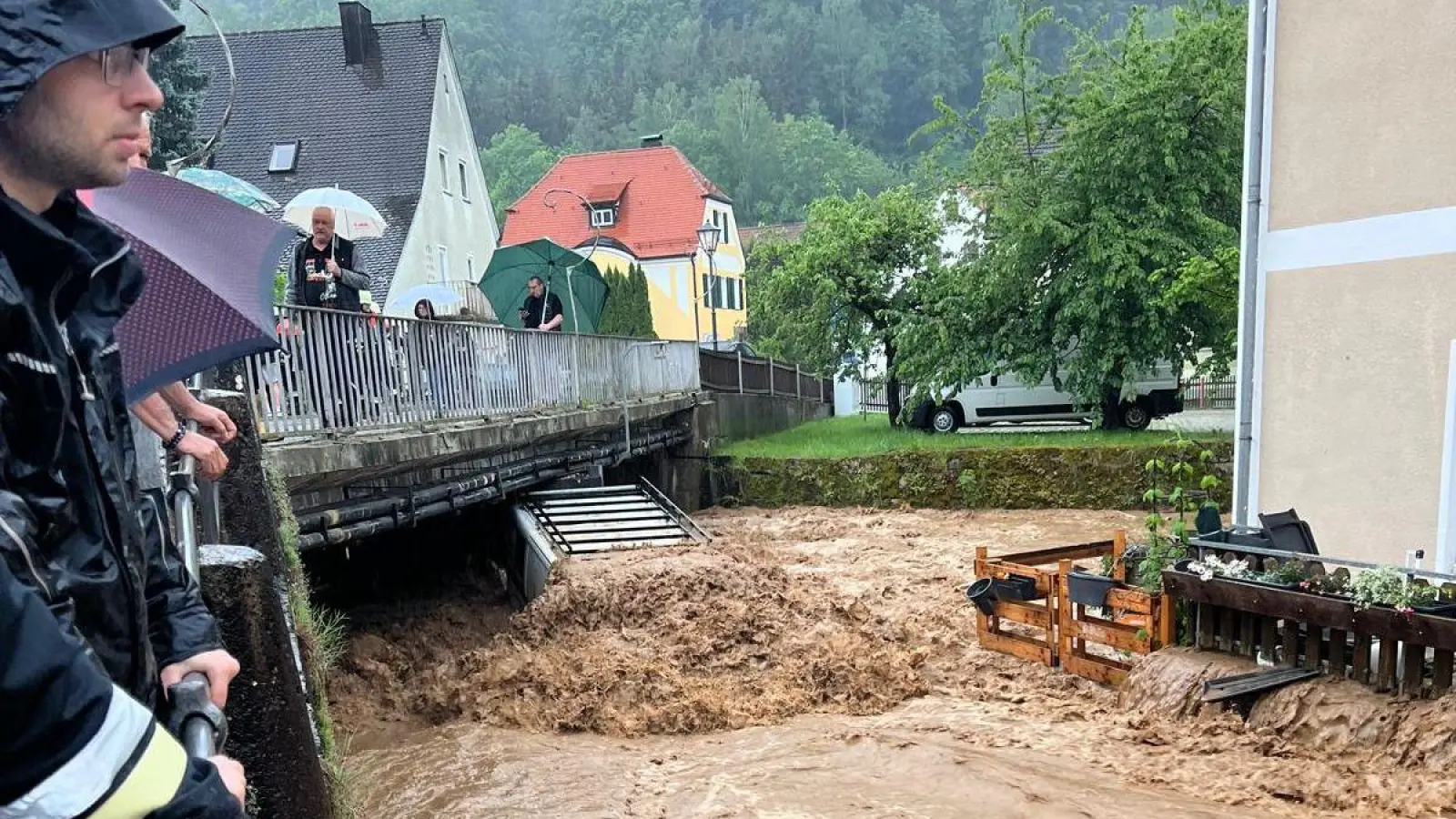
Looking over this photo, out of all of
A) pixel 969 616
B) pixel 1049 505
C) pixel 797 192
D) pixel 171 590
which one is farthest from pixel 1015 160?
pixel 797 192

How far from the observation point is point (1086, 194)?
675 inches

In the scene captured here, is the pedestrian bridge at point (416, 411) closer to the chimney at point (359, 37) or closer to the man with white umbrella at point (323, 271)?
the man with white umbrella at point (323, 271)

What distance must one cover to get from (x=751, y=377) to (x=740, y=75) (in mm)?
62524

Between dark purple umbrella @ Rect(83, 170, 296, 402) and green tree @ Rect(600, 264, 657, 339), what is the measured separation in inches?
933

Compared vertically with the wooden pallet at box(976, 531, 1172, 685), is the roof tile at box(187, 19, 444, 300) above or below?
above

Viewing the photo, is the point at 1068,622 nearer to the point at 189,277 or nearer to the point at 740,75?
the point at 189,277

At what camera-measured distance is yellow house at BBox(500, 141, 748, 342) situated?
38344 mm

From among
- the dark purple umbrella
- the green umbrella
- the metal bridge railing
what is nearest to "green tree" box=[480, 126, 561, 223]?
the green umbrella

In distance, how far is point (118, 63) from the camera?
50.3 inches

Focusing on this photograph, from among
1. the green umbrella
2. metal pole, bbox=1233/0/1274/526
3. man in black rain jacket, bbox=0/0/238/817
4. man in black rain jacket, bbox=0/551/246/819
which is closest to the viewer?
man in black rain jacket, bbox=0/551/246/819

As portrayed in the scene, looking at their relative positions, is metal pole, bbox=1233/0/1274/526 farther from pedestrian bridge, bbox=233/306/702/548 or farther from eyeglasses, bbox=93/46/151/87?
eyeglasses, bbox=93/46/151/87

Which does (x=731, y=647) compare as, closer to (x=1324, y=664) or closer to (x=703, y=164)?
(x=1324, y=664)

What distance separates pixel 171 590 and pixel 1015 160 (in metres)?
18.6

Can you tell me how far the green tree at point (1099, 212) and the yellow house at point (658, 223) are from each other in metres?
18.9
